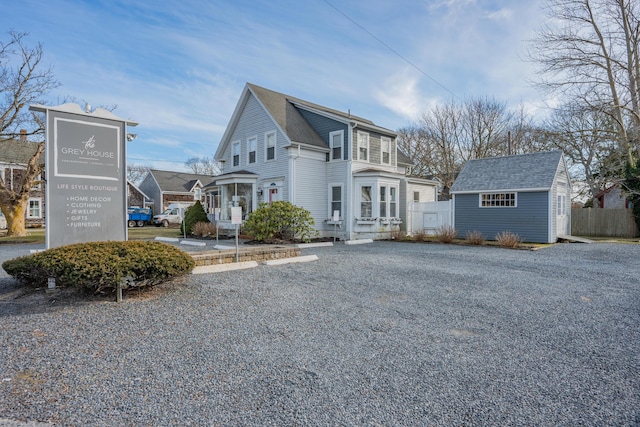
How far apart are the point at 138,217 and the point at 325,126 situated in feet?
71.4

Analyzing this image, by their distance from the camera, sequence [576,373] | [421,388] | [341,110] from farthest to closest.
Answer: [341,110] → [576,373] → [421,388]

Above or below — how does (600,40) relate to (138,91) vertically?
above

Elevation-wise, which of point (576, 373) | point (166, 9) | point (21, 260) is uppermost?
point (166, 9)

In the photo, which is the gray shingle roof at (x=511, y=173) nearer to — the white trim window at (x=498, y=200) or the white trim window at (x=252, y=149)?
the white trim window at (x=498, y=200)

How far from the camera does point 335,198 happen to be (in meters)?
17.5

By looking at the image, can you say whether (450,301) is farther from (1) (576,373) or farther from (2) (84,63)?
(2) (84,63)

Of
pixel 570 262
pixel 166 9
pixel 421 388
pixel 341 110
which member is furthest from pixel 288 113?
pixel 421 388

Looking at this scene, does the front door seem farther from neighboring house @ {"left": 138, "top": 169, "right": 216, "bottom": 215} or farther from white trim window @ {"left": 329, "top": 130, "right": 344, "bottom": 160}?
neighboring house @ {"left": 138, "top": 169, "right": 216, "bottom": 215}

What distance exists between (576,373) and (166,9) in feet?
40.4

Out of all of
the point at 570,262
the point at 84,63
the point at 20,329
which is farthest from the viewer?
the point at 84,63

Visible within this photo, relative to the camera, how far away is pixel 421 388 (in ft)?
9.42

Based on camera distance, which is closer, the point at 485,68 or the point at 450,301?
the point at 450,301

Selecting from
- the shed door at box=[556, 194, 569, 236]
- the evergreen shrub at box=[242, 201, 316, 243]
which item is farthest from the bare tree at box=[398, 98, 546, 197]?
the evergreen shrub at box=[242, 201, 316, 243]

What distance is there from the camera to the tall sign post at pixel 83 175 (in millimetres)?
5984
